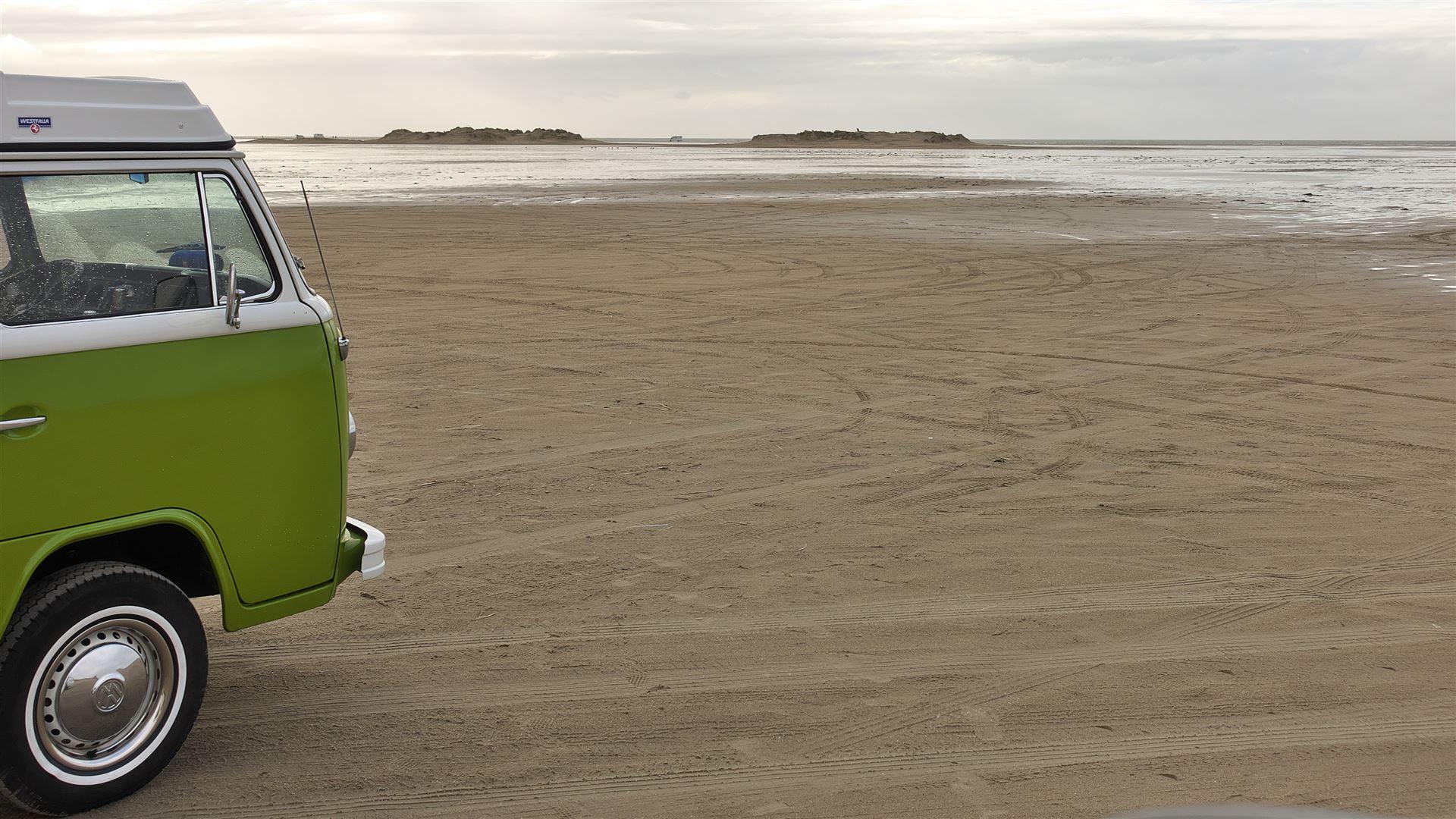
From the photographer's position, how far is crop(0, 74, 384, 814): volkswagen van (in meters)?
3.77

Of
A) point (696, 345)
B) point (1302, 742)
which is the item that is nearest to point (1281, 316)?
→ point (696, 345)

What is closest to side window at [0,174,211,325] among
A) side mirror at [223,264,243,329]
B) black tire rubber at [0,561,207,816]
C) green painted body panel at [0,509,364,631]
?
side mirror at [223,264,243,329]

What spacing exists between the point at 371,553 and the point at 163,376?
4.01ft

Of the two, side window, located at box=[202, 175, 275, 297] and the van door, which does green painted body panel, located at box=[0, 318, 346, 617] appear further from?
side window, located at box=[202, 175, 275, 297]

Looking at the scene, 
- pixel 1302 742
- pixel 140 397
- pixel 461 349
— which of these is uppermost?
pixel 140 397

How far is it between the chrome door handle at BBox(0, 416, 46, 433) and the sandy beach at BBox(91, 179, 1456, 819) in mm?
1364

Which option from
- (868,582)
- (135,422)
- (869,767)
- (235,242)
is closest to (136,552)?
(135,422)

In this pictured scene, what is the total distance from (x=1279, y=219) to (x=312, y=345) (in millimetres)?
28612

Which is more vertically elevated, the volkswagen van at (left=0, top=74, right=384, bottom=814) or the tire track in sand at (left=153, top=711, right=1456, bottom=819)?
the volkswagen van at (left=0, top=74, right=384, bottom=814)

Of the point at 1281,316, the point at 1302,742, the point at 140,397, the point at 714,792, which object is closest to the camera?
the point at 140,397

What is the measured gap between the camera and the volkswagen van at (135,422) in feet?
12.4

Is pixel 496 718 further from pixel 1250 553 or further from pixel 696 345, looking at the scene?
pixel 696 345

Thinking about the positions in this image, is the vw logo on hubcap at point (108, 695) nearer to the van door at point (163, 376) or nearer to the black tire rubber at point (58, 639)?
the black tire rubber at point (58, 639)

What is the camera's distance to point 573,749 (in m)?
4.49
